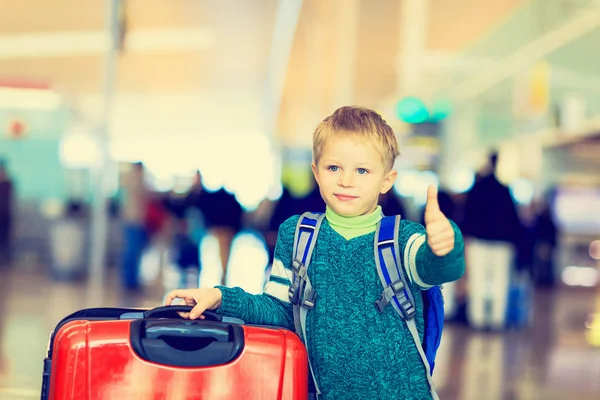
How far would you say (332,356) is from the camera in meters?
2.06

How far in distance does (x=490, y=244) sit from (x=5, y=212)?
→ 9974 mm

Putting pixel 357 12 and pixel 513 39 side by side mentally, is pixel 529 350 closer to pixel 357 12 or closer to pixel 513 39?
pixel 513 39

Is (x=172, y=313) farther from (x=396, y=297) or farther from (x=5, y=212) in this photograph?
(x=5, y=212)

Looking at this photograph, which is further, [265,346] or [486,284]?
[486,284]

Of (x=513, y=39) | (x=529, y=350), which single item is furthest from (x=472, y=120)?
(x=529, y=350)

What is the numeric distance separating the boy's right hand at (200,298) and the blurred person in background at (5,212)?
15.1m

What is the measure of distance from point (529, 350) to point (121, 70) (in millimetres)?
20877

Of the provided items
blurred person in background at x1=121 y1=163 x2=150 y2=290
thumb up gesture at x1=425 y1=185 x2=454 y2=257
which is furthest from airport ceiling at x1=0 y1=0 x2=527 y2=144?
thumb up gesture at x1=425 y1=185 x2=454 y2=257

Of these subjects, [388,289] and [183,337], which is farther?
[388,289]

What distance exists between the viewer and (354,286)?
206 centimetres

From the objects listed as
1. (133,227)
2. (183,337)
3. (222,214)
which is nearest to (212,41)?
(133,227)

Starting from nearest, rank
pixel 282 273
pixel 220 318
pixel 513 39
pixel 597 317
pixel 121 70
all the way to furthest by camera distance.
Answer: pixel 220 318 < pixel 282 273 < pixel 597 317 < pixel 513 39 < pixel 121 70

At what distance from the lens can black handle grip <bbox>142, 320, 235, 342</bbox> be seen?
186 centimetres

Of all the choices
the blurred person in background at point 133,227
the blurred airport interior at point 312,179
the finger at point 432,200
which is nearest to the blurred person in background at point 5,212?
the blurred airport interior at point 312,179
